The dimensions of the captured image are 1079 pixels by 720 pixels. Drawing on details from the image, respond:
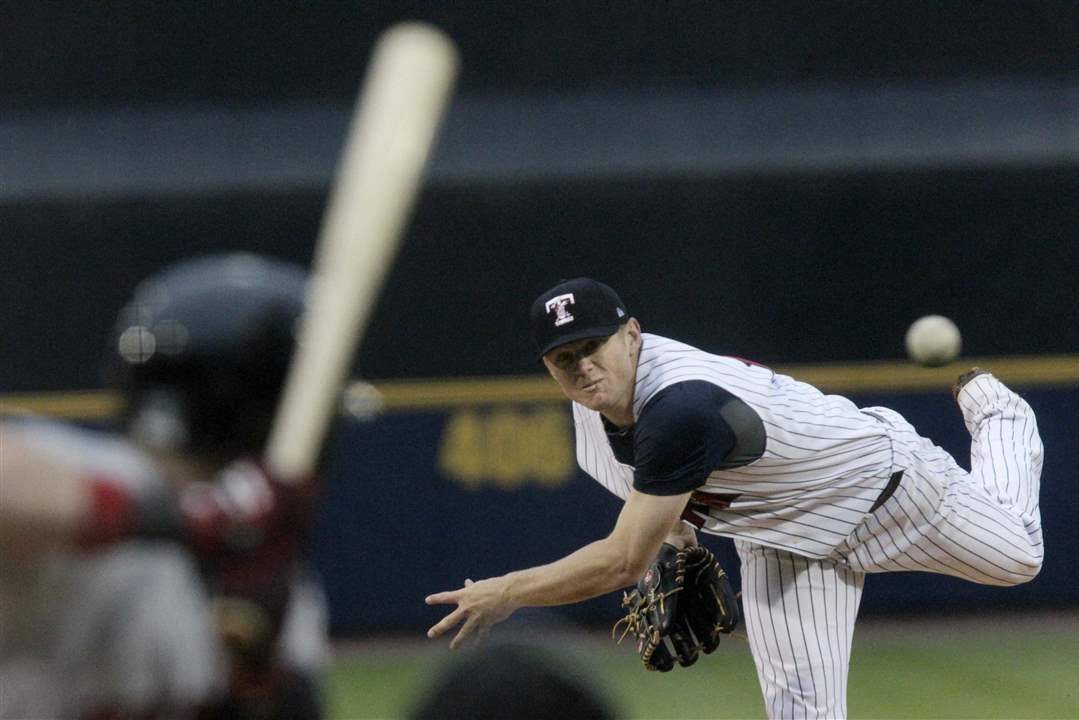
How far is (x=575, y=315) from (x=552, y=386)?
198 inches

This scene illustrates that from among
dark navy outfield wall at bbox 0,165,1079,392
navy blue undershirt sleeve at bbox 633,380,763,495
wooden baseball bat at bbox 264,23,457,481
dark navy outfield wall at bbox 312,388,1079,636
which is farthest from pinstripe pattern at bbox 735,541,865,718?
dark navy outfield wall at bbox 0,165,1079,392

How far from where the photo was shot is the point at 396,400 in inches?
349

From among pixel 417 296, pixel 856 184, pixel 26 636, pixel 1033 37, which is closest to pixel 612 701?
pixel 26 636

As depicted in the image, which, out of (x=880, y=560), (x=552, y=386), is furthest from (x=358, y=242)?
(x=552, y=386)

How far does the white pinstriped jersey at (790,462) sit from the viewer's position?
12.5ft

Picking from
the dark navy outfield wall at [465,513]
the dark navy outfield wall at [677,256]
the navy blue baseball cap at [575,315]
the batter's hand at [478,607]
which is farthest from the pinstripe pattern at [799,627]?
the dark navy outfield wall at [677,256]

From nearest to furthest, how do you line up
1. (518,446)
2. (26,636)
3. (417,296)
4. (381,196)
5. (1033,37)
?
(26,636)
(381,196)
(518,446)
(417,296)
(1033,37)

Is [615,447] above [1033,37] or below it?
below

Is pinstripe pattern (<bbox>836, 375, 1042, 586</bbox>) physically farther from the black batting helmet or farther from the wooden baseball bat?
the black batting helmet

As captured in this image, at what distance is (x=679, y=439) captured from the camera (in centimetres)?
354

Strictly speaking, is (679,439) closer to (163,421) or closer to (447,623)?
(447,623)

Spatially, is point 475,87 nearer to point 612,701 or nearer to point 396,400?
point 396,400

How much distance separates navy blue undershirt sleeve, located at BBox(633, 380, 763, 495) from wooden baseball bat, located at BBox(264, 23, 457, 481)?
1.94 metres

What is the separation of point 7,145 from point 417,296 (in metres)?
3.35
